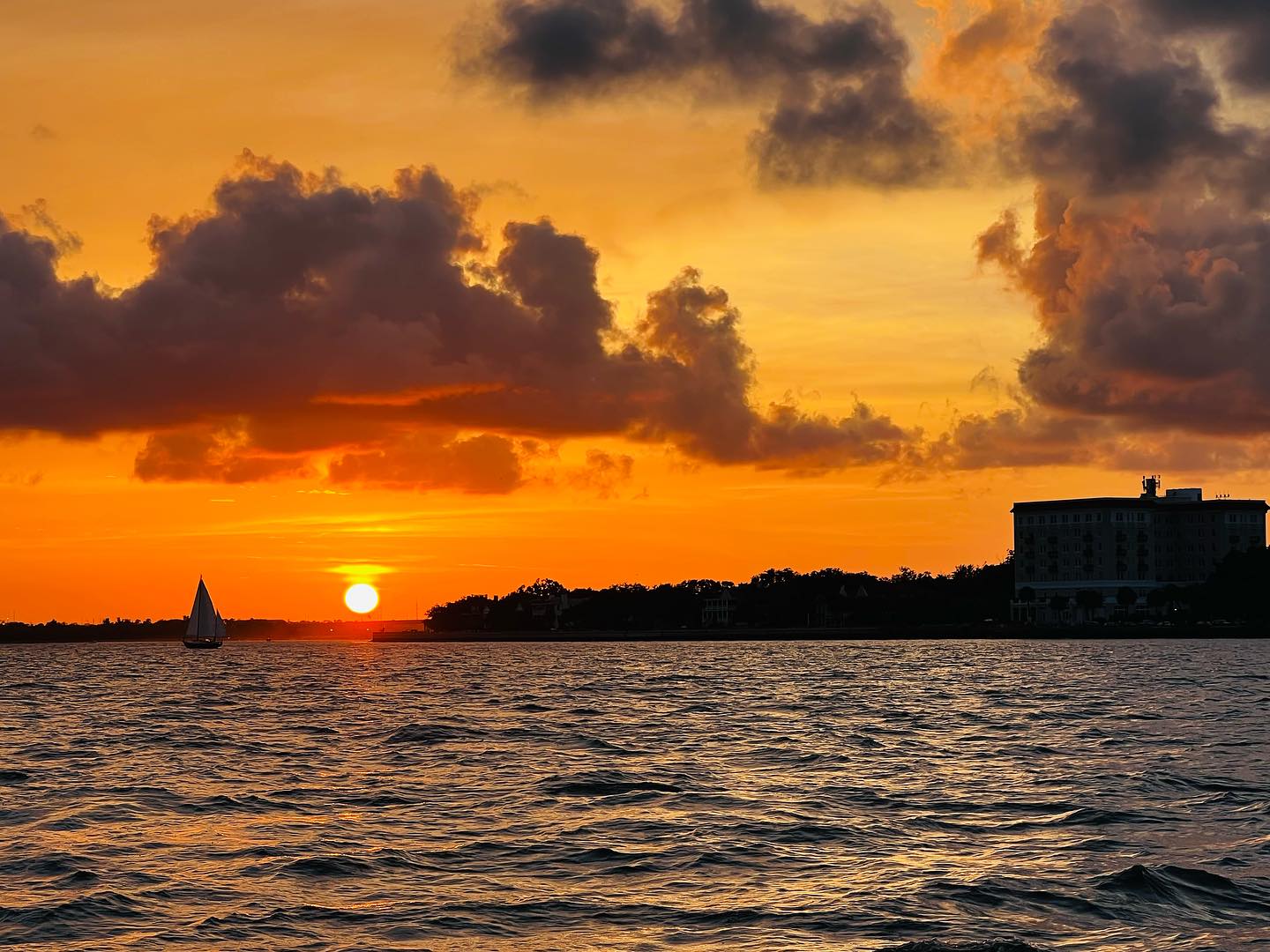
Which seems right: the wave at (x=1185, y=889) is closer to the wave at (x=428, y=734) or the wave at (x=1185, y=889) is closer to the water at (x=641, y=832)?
the water at (x=641, y=832)

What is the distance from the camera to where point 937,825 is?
38.2m

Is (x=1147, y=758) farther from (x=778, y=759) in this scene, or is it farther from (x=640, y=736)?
(x=640, y=736)

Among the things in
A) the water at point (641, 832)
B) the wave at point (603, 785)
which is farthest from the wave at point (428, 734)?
the wave at point (603, 785)

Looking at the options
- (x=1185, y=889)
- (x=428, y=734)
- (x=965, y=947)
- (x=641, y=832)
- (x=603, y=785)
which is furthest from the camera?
(x=428, y=734)

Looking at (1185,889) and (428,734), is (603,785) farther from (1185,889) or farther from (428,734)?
(428,734)

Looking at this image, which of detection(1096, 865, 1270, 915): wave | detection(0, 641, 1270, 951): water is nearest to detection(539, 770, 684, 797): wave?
detection(0, 641, 1270, 951): water

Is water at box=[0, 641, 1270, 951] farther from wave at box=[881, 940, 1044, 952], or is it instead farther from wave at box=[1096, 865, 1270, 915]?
wave at box=[881, 940, 1044, 952]

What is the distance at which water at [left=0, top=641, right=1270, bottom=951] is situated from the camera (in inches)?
1074

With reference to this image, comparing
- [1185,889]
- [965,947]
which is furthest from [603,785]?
[965,947]

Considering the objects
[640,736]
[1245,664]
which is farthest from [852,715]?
[1245,664]

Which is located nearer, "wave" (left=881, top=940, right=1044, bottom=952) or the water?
"wave" (left=881, top=940, right=1044, bottom=952)

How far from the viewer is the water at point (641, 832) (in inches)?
1074

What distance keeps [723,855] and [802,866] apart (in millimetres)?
2311

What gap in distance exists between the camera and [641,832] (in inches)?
1492
